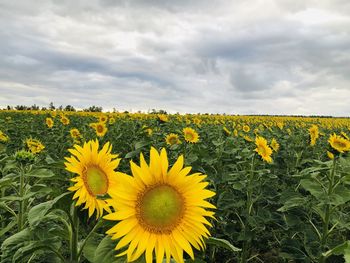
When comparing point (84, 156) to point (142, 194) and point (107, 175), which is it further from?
point (142, 194)

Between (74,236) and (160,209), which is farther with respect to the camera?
(74,236)

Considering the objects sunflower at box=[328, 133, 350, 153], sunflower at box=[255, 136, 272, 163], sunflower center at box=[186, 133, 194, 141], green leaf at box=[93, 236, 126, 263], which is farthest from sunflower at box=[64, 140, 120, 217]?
sunflower center at box=[186, 133, 194, 141]

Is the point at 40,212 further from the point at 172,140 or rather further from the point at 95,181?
the point at 172,140

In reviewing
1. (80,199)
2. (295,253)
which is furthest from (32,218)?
(295,253)

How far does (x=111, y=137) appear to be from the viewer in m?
10.3

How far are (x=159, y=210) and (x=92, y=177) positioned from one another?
510 millimetres

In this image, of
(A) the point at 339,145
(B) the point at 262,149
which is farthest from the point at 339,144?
(B) the point at 262,149

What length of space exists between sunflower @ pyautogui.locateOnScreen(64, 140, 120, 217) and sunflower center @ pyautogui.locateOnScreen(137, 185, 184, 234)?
0.97ft

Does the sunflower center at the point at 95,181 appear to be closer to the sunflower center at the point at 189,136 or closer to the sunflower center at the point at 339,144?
the sunflower center at the point at 339,144

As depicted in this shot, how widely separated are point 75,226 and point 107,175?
0.35 m

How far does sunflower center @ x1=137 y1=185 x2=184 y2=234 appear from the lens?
157 centimetres

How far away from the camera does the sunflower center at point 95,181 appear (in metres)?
1.89

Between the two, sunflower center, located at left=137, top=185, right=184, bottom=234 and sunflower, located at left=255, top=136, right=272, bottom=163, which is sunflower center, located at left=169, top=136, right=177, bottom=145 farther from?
sunflower center, located at left=137, top=185, right=184, bottom=234

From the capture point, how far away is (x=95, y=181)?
1920mm
